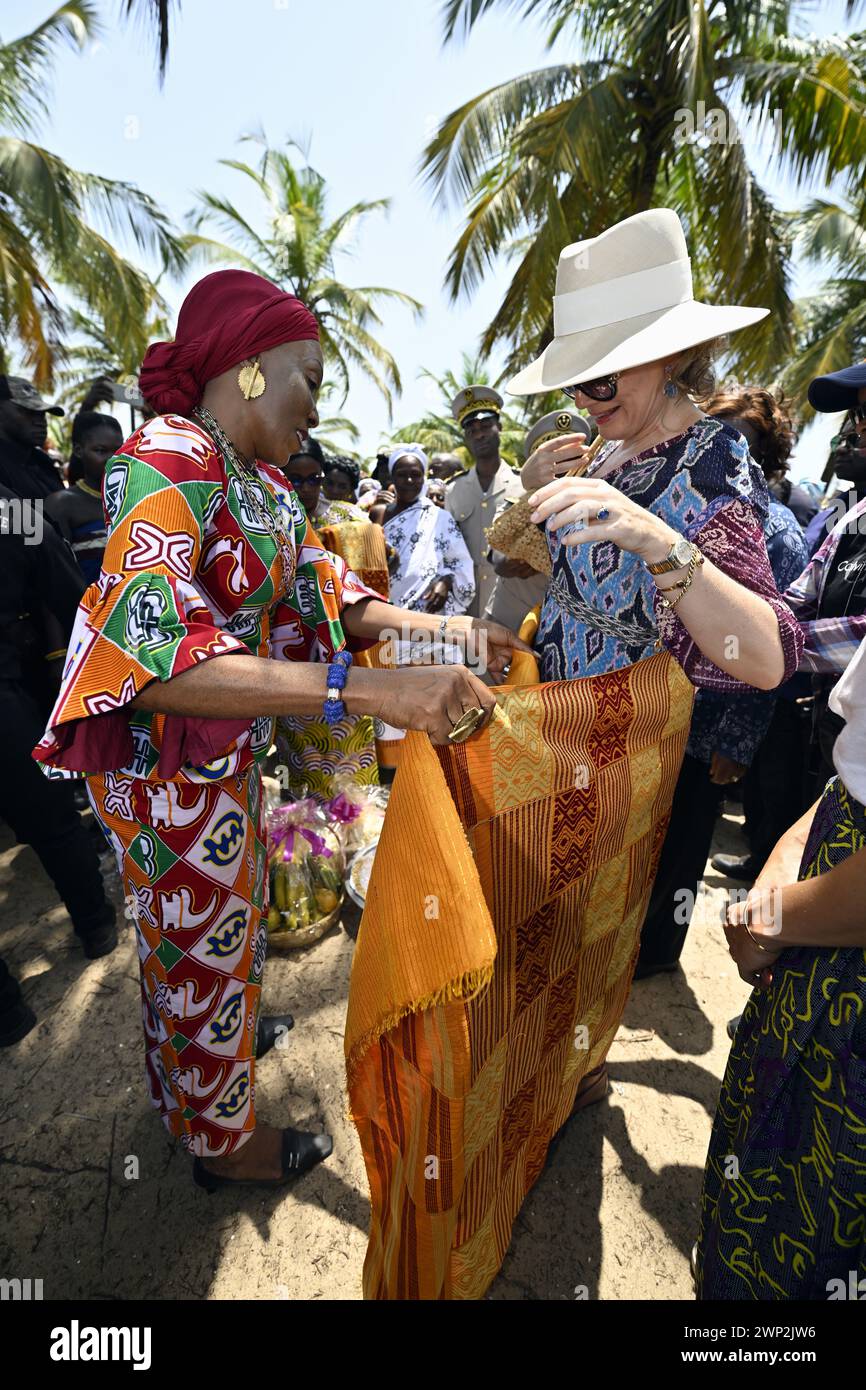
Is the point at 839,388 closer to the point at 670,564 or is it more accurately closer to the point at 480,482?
the point at 670,564

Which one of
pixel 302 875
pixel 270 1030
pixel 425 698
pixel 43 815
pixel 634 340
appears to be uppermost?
pixel 634 340

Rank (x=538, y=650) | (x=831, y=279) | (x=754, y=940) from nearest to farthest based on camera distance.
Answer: (x=754, y=940), (x=538, y=650), (x=831, y=279)

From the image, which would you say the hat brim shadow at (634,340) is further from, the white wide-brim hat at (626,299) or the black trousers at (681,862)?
the black trousers at (681,862)

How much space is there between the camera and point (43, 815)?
9.43 feet

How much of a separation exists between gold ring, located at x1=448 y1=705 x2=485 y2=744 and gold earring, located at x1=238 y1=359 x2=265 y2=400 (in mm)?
914

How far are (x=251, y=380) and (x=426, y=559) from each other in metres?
3.45

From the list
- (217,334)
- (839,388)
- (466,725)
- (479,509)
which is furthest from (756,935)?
(479,509)

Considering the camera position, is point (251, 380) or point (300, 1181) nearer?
point (251, 380)

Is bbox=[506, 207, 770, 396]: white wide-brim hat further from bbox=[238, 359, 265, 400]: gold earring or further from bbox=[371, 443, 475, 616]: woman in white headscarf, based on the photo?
bbox=[371, 443, 475, 616]: woman in white headscarf

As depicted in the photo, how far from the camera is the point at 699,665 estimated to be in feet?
4.68

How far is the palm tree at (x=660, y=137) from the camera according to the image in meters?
6.70

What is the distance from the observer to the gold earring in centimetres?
149

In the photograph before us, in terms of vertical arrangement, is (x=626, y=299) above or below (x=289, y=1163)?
above

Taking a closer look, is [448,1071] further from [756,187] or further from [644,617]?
[756,187]
